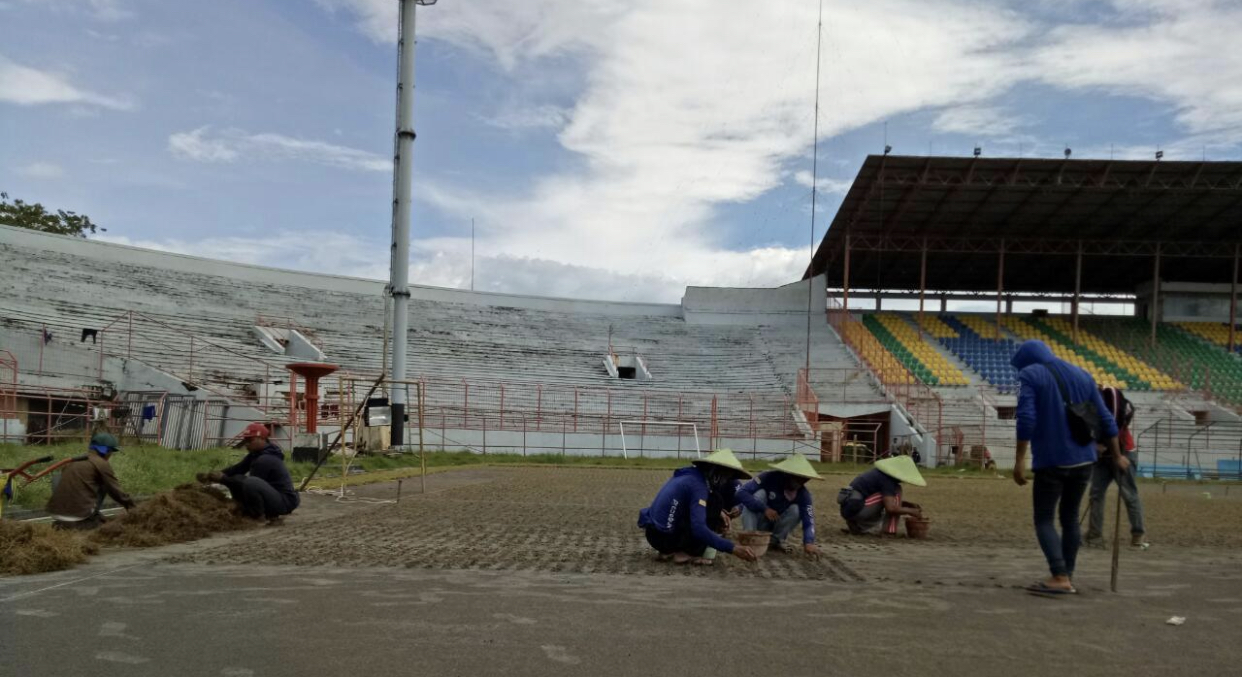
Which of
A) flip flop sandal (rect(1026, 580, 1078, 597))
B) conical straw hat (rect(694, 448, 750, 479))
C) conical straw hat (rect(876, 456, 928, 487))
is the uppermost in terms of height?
conical straw hat (rect(694, 448, 750, 479))

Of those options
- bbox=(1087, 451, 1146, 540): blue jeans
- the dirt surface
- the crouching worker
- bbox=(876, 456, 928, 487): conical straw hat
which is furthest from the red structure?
bbox=(1087, 451, 1146, 540): blue jeans

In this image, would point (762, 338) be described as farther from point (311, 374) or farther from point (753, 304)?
point (311, 374)

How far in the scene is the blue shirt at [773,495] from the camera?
864cm

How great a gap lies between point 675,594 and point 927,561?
3138mm

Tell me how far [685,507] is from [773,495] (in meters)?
1.45

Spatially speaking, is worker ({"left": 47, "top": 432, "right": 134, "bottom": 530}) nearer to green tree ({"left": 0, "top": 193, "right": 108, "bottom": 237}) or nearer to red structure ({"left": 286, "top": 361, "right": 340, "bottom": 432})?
red structure ({"left": 286, "top": 361, "right": 340, "bottom": 432})

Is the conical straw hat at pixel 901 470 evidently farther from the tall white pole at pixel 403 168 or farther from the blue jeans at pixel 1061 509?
the tall white pole at pixel 403 168

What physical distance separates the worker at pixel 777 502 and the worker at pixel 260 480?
5179 mm

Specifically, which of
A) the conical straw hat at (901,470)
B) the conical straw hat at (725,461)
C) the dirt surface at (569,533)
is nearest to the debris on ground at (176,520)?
the dirt surface at (569,533)

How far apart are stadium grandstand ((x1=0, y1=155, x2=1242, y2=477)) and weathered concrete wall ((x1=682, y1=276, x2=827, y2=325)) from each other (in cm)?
11

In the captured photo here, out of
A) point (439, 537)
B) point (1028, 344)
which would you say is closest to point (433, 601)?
point (439, 537)

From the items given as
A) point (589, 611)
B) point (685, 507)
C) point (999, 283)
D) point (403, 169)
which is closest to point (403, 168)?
point (403, 169)

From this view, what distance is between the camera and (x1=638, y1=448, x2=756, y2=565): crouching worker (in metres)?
7.42

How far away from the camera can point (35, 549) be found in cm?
698
